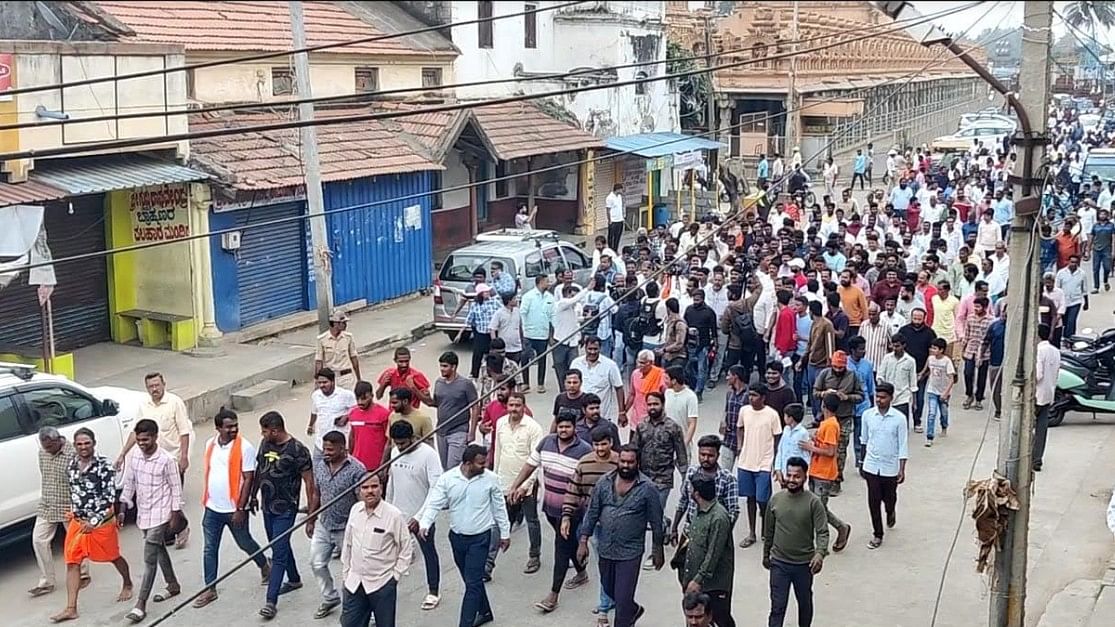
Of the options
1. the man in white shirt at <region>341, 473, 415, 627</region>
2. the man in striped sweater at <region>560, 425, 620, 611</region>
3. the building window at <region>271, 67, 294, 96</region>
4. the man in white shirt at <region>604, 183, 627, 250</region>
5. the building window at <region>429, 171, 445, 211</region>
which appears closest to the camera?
the man in white shirt at <region>341, 473, 415, 627</region>

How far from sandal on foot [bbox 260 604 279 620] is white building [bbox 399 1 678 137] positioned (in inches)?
711

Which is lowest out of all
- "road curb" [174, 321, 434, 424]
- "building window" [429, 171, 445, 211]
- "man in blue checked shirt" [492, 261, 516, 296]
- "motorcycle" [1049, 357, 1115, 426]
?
"road curb" [174, 321, 434, 424]

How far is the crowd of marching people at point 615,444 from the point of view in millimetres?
7844

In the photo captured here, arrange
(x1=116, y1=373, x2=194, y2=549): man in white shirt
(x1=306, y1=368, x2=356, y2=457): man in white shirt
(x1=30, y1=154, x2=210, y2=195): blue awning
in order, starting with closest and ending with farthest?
(x1=116, y1=373, x2=194, y2=549): man in white shirt
(x1=306, y1=368, x2=356, y2=457): man in white shirt
(x1=30, y1=154, x2=210, y2=195): blue awning

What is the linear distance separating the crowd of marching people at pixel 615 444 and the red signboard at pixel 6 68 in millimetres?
4529

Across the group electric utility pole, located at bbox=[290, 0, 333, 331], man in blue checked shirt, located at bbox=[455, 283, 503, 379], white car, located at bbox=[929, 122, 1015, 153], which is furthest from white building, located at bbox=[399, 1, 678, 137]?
man in blue checked shirt, located at bbox=[455, 283, 503, 379]

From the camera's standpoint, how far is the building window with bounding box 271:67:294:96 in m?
20.6

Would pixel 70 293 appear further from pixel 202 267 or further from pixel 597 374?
pixel 597 374

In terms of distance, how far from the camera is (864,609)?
8781mm

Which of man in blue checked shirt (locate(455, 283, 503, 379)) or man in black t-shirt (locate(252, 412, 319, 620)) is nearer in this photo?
man in black t-shirt (locate(252, 412, 319, 620))

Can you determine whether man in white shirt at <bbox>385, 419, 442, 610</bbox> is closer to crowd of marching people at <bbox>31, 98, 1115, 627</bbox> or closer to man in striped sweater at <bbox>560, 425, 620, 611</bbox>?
crowd of marching people at <bbox>31, 98, 1115, 627</bbox>

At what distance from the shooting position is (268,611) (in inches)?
341

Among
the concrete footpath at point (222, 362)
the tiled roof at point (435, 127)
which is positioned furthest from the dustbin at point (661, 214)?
the concrete footpath at point (222, 362)

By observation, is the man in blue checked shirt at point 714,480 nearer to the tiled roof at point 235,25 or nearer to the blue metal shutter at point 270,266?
the blue metal shutter at point 270,266
